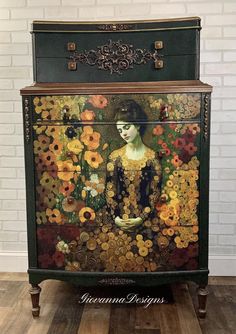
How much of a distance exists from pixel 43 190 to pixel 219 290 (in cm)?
123

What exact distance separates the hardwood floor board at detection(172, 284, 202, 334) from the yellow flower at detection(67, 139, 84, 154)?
1.01m

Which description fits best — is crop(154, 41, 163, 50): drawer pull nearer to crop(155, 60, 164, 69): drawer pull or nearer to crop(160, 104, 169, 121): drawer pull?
crop(155, 60, 164, 69): drawer pull

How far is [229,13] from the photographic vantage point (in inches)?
106

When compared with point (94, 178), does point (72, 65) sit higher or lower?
higher

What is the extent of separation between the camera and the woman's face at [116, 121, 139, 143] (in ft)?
7.05

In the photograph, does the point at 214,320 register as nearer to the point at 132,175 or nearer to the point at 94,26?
the point at 132,175

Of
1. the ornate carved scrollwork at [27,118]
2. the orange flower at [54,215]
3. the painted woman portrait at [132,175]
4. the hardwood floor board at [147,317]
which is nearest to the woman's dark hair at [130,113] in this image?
the painted woman portrait at [132,175]

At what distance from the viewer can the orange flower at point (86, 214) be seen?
7.26ft

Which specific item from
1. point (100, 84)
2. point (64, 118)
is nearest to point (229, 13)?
point (100, 84)

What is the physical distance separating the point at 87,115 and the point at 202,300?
1.11 m

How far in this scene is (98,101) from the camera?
214 centimetres

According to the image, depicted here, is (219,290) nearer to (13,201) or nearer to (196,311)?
(196,311)

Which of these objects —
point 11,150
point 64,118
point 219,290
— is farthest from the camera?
point 11,150

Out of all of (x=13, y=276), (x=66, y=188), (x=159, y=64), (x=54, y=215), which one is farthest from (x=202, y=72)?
(x=13, y=276)
